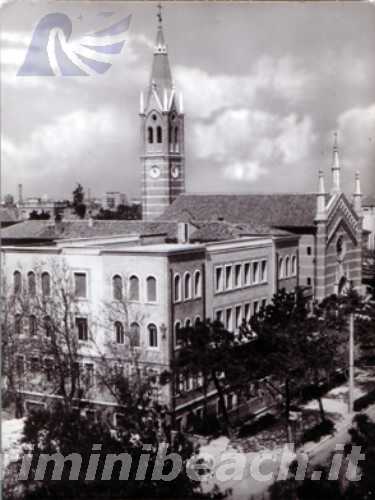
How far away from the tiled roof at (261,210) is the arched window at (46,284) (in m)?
12.8

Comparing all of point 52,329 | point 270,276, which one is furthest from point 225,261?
point 52,329

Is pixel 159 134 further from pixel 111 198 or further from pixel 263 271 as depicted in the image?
pixel 263 271

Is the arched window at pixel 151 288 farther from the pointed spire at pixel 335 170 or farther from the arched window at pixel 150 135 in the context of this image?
the arched window at pixel 150 135

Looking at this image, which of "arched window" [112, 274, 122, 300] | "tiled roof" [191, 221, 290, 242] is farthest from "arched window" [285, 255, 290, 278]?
"arched window" [112, 274, 122, 300]

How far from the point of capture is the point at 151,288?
2028cm

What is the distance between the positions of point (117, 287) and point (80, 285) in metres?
1.05

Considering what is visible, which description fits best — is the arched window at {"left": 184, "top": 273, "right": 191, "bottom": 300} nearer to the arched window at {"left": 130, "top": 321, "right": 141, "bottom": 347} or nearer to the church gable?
the arched window at {"left": 130, "top": 321, "right": 141, "bottom": 347}

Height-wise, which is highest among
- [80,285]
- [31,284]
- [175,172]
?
[175,172]

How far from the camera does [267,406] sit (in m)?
23.0

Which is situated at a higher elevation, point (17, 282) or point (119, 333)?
point (17, 282)

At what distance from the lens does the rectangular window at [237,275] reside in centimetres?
2372

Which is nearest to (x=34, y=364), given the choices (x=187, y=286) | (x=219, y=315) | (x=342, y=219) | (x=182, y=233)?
(x=187, y=286)

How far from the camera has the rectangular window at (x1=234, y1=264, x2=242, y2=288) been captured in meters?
23.7

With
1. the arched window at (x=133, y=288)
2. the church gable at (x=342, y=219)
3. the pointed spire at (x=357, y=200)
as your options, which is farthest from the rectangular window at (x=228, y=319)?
the pointed spire at (x=357, y=200)
